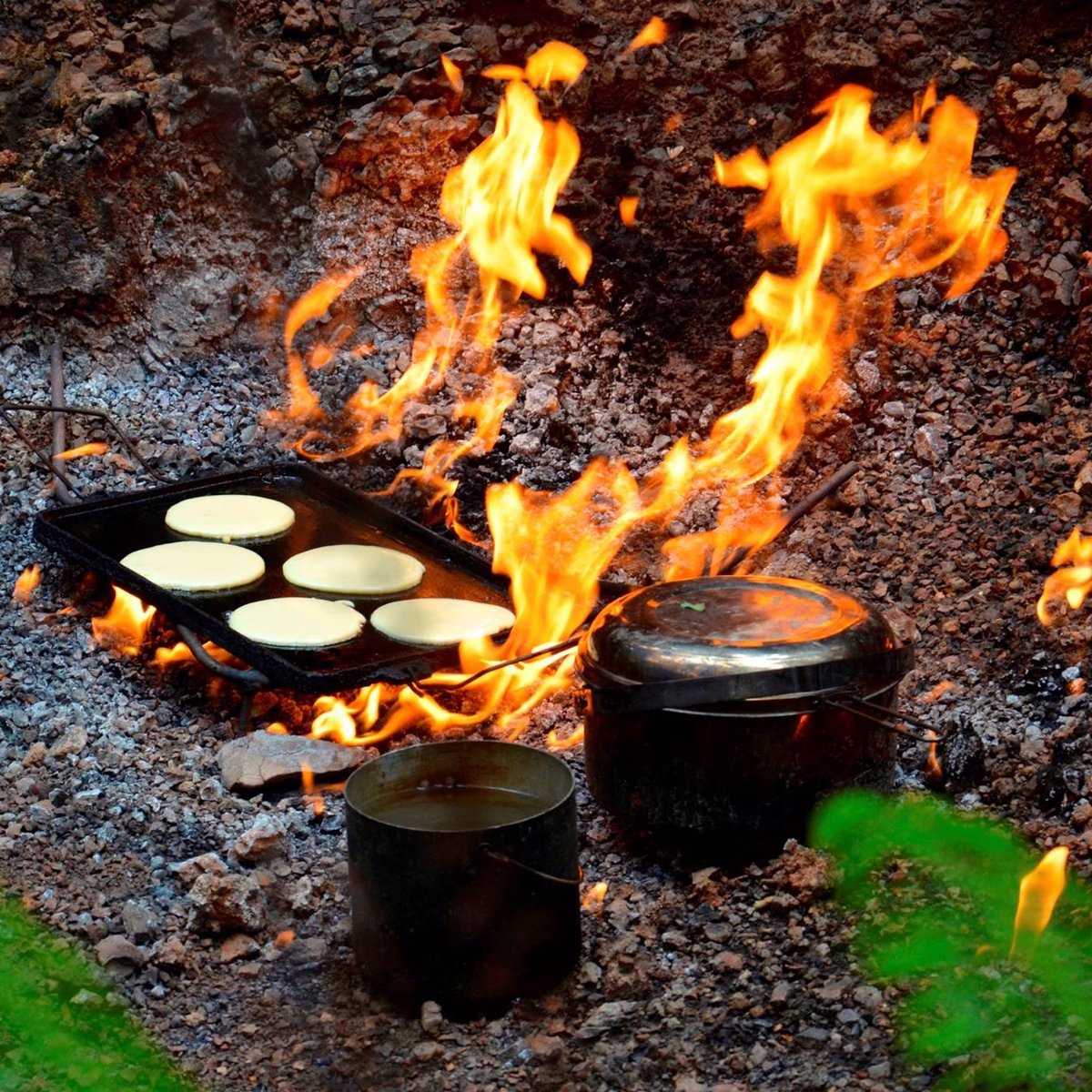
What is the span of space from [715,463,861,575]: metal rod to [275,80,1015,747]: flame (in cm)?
6

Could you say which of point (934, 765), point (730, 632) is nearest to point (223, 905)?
point (730, 632)

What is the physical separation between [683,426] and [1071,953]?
117 inches

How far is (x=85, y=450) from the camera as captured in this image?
6215mm

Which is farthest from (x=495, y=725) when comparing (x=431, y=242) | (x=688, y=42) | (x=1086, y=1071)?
(x=688, y=42)

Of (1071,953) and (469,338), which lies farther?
(469,338)

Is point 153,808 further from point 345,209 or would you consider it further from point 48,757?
point 345,209

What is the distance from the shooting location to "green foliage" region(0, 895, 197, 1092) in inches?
117

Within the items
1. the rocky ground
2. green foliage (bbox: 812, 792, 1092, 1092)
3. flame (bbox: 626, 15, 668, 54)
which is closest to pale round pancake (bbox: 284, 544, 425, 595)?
the rocky ground

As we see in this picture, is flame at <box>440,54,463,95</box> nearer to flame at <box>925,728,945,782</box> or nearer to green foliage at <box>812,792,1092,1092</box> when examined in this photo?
flame at <box>925,728,945,782</box>

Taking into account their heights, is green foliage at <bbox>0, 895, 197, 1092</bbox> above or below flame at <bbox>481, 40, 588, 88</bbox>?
below

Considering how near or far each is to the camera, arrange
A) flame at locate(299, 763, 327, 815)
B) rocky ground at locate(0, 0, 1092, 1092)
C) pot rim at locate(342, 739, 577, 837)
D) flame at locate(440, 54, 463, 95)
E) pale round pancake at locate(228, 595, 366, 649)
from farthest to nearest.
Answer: flame at locate(440, 54, 463, 95)
pale round pancake at locate(228, 595, 366, 649)
flame at locate(299, 763, 327, 815)
rocky ground at locate(0, 0, 1092, 1092)
pot rim at locate(342, 739, 577, 837)

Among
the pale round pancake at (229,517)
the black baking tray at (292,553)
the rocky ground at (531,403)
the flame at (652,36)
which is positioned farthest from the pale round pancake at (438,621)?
the flame at (652,36)

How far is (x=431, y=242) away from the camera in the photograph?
6.52m

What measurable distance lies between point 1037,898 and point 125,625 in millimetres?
3320
